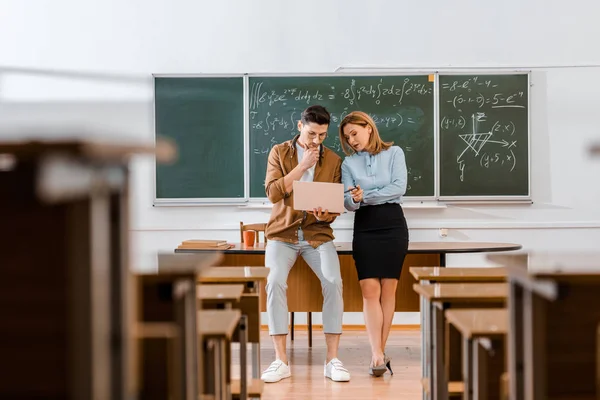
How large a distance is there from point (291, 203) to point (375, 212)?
0.45 meters

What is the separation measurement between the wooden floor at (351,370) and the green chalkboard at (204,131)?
1225 mm

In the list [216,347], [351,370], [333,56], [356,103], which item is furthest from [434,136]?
[216,347]

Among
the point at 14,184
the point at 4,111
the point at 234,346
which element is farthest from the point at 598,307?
the point at 4,111

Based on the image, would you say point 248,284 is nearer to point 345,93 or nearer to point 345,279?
point 345,279

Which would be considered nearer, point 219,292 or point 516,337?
point 516,337

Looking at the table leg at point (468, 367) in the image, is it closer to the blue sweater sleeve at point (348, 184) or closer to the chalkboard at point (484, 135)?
the blue sweater sleeve at point (348, 184)

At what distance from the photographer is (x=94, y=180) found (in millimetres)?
1038

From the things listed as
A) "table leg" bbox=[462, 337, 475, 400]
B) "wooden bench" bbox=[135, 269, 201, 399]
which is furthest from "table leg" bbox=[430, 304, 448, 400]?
"wooden bench" bbox=[135, 269, 201, 399]

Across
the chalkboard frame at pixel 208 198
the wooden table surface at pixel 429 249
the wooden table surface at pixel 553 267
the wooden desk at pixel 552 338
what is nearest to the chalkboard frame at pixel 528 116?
the wooden table surface at pixel 429 249

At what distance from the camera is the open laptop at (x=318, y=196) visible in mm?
3312

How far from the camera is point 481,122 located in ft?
16.5

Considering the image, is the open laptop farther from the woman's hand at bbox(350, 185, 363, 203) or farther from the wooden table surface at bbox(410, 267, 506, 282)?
the wooden table surface at bbox(410, 267, 506, 282)

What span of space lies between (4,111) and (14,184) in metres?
4.31

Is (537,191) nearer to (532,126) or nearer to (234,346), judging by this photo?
(532,126)
